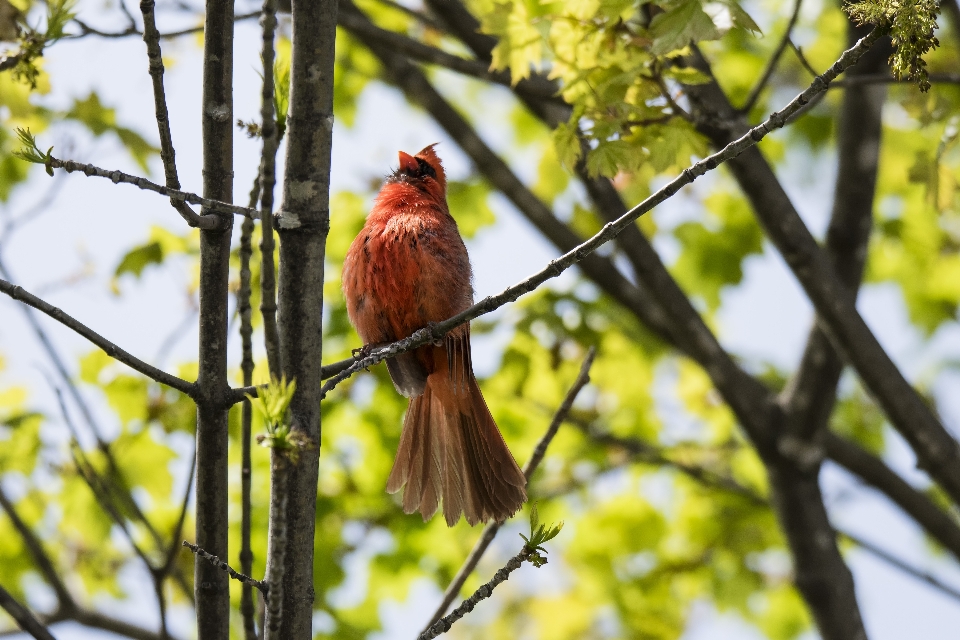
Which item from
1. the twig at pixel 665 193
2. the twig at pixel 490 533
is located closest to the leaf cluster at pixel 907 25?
the twig at pixel 665 193

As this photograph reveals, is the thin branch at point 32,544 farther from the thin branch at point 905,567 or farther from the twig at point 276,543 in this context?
the thin branch at point 905,567

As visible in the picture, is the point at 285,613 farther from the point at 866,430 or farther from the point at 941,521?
the point at 866,430

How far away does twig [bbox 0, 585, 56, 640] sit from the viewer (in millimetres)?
2217

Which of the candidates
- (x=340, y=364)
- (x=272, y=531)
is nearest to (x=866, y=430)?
(x=340, y=364)

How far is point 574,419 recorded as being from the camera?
596cm

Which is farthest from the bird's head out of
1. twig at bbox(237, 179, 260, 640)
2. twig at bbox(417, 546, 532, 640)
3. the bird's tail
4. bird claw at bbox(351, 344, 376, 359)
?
twig at bbox(417, 546, 532, 640)

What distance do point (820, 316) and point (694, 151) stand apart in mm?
1432

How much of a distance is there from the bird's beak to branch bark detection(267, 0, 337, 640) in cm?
225

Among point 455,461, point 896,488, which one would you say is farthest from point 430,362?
point 896,488

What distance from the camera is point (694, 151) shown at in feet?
11.1

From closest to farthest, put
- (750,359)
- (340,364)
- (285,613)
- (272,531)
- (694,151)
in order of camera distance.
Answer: (272,531), (285,613), (340,364), (694,151), (750,359)

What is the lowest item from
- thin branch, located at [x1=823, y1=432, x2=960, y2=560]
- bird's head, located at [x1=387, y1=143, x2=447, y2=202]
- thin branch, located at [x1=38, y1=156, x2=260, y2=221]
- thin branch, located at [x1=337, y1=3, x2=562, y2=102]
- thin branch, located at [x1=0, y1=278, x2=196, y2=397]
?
thin branch, located at [x1=0, y1=278, x2=196, y2=397]

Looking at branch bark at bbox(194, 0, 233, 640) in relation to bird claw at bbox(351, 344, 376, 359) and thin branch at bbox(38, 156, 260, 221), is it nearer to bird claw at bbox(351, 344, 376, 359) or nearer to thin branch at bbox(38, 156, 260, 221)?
thin branch at bbox(38, 156, 260, 221)

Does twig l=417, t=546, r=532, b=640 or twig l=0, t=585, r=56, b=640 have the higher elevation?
→ twig l=417, t=546, r=532, b=640
